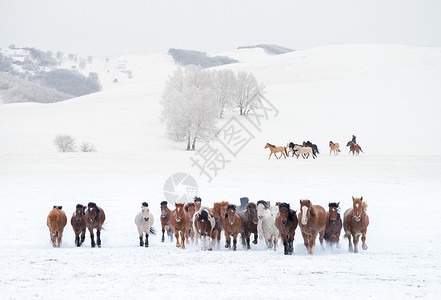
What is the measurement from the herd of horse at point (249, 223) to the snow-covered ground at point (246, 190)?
1.59ft

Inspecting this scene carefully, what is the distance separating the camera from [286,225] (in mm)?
11961

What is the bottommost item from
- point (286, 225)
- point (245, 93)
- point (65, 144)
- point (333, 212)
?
point (286, 225)

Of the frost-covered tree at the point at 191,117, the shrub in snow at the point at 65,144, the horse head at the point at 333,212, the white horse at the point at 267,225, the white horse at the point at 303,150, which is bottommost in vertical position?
the white horse at the point at 267,225

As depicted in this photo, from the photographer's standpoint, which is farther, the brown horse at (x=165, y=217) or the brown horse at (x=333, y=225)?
the brown horse at (x=165, y=217)

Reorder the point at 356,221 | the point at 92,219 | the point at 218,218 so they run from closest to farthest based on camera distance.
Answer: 1. the point at 356,221
2. the point at 92,219
3. the point at 218,218

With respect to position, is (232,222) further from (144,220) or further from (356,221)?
(356,221)

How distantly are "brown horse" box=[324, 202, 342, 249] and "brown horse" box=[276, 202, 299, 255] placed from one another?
993 mm

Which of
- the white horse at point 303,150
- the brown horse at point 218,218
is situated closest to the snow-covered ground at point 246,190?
the brown horse at point 218,218

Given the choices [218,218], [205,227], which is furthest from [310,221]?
[205,227]

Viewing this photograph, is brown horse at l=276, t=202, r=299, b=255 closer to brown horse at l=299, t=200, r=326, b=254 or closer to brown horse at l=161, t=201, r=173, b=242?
brown horse at l=299, t=200, r=326, b=254

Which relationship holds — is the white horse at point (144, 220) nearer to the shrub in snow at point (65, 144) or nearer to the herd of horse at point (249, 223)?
the herd of horse at point (249, 223)

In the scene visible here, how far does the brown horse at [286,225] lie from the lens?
1184cm

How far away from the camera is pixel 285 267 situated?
961cm

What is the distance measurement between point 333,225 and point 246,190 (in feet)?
42.6
